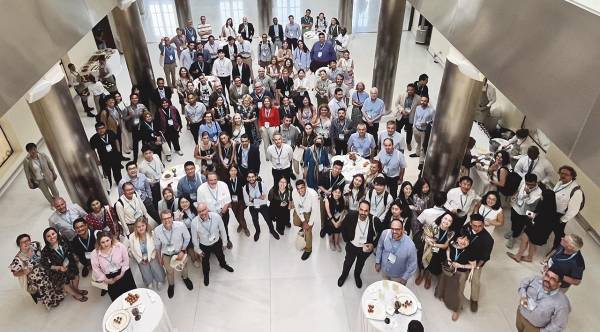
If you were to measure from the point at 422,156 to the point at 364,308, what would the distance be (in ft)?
15.0

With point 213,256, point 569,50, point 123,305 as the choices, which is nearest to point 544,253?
point 569,50

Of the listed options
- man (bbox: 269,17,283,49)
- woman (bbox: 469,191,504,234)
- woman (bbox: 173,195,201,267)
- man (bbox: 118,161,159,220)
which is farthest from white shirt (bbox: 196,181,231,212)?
man (bbox: 269,17,283,49)

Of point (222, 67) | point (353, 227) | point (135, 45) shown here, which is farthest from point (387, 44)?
point (135, 45)

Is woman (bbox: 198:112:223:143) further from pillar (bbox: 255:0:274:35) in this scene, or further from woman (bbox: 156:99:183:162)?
pillar (bbox: 255:0:274:35)

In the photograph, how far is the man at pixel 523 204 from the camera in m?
6.11

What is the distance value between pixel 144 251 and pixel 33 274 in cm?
145

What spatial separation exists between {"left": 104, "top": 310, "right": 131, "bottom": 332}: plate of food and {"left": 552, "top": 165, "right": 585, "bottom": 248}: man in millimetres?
5718

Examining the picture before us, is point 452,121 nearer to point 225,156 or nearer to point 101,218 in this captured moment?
point 225,156

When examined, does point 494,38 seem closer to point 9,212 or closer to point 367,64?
point 9,212

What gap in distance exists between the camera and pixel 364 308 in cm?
511

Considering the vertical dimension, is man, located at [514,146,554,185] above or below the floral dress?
above

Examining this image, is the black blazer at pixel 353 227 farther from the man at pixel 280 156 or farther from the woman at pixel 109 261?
the woman at pixel 109 261

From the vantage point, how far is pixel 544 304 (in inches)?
180

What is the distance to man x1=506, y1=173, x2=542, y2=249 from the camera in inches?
241
